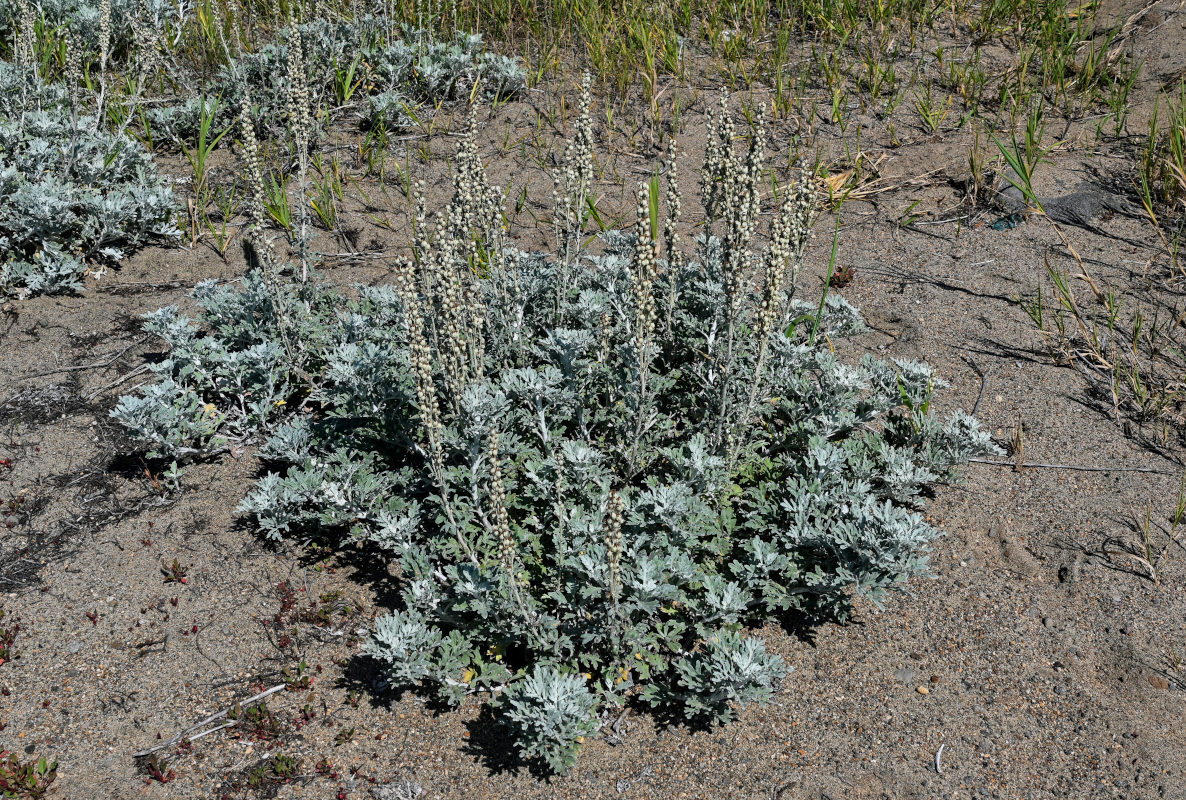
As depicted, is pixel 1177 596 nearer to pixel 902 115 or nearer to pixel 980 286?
pixel 980 286

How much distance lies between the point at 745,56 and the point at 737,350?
550 centimetres

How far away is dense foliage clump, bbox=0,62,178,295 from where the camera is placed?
6414mm

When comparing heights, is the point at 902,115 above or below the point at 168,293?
above

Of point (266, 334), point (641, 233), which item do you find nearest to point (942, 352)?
point (641, 233)

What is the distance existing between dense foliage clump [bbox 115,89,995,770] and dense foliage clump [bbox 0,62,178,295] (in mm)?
1743

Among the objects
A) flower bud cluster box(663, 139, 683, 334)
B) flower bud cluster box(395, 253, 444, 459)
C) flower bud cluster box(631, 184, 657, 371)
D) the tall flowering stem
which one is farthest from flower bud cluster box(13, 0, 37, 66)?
the tall flowering stem

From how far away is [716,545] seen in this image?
13.6 ft

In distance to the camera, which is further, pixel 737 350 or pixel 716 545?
pixel 737 350

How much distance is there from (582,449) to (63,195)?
5101 millimetres

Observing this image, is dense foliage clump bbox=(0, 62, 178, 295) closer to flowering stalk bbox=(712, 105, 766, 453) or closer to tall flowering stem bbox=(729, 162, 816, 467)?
flowering stalk bbox=(712, 105, 766, 453)

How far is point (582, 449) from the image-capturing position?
4188mm

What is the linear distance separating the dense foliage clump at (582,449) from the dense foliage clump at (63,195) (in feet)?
5.72

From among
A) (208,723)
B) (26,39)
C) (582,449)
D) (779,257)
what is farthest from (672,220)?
(26,39)

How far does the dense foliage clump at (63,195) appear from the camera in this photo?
641cm
